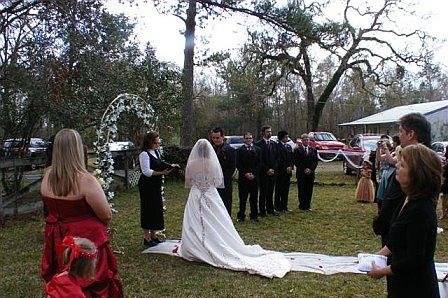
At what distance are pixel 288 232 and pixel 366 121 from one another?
98.8ft

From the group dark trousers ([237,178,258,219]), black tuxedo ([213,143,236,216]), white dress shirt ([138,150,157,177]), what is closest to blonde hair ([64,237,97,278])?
white dress shirt ([138,150,157,177])

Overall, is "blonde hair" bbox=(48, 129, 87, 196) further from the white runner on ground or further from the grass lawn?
the white runner on ground

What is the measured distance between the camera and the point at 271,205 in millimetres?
11445

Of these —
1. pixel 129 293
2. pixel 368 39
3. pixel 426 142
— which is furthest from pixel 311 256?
pixel 368 39

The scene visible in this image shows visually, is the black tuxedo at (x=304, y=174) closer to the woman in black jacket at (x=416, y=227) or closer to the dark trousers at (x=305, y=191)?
the dark trousers at (x=305, y=191)

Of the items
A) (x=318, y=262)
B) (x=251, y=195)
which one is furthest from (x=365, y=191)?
(x=318, y=262)

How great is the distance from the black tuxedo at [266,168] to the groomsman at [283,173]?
38 centimetres

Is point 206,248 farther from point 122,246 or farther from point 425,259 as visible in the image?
point 425,259

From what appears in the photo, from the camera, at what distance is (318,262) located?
7059 mm

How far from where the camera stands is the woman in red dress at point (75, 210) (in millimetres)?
3711

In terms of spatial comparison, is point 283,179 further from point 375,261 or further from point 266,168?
point 375,261

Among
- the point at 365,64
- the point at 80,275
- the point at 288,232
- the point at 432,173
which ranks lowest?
the point at 288,232

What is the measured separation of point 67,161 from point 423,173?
2.49 m

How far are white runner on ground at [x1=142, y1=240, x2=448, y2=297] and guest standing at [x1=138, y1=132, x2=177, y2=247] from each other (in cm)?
33
